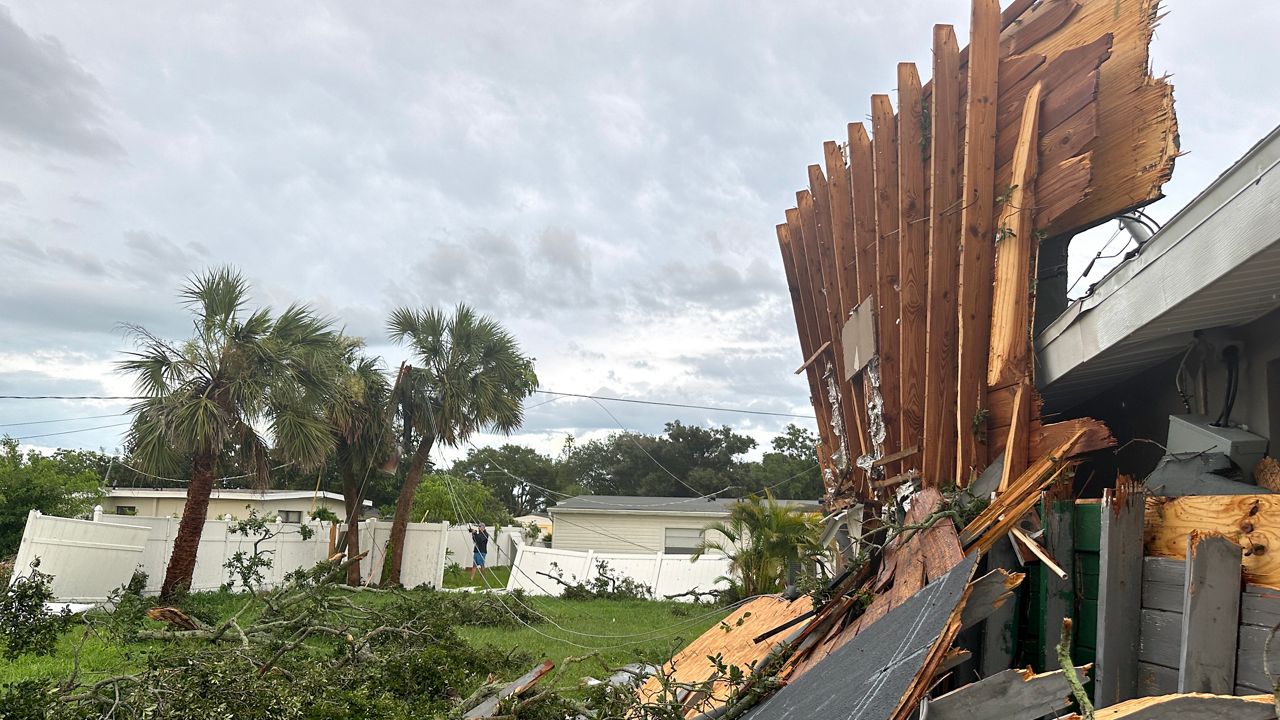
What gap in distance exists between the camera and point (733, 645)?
6.34 m

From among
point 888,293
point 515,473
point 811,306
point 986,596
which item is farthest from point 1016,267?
point 515,473

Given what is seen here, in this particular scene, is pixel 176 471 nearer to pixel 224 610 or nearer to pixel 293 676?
pixel 224 610

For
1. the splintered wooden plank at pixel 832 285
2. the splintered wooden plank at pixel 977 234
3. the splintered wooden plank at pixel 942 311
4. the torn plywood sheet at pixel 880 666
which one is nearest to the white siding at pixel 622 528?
the splintered wooden plank at pixel 832 285

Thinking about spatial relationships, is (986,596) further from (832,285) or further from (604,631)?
(604,631)

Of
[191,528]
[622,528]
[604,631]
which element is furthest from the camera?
[622,528]

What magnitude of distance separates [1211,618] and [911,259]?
3.49 m

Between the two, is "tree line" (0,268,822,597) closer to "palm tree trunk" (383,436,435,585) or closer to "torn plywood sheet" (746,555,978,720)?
"palm tree trunk" (383,436,435,585)

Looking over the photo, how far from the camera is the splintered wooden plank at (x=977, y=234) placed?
4.64 m

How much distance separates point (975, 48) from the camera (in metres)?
4.94

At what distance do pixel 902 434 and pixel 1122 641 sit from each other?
117 inches

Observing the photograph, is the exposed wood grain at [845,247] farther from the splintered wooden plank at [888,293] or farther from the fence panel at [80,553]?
the fence panel at [80,553]

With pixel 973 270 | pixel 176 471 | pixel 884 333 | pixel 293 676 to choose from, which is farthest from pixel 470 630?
pixel 973 270

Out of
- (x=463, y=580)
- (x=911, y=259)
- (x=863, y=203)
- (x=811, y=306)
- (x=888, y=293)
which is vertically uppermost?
(x=863, y=203)

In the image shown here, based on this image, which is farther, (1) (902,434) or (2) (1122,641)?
(1) (902,434)
